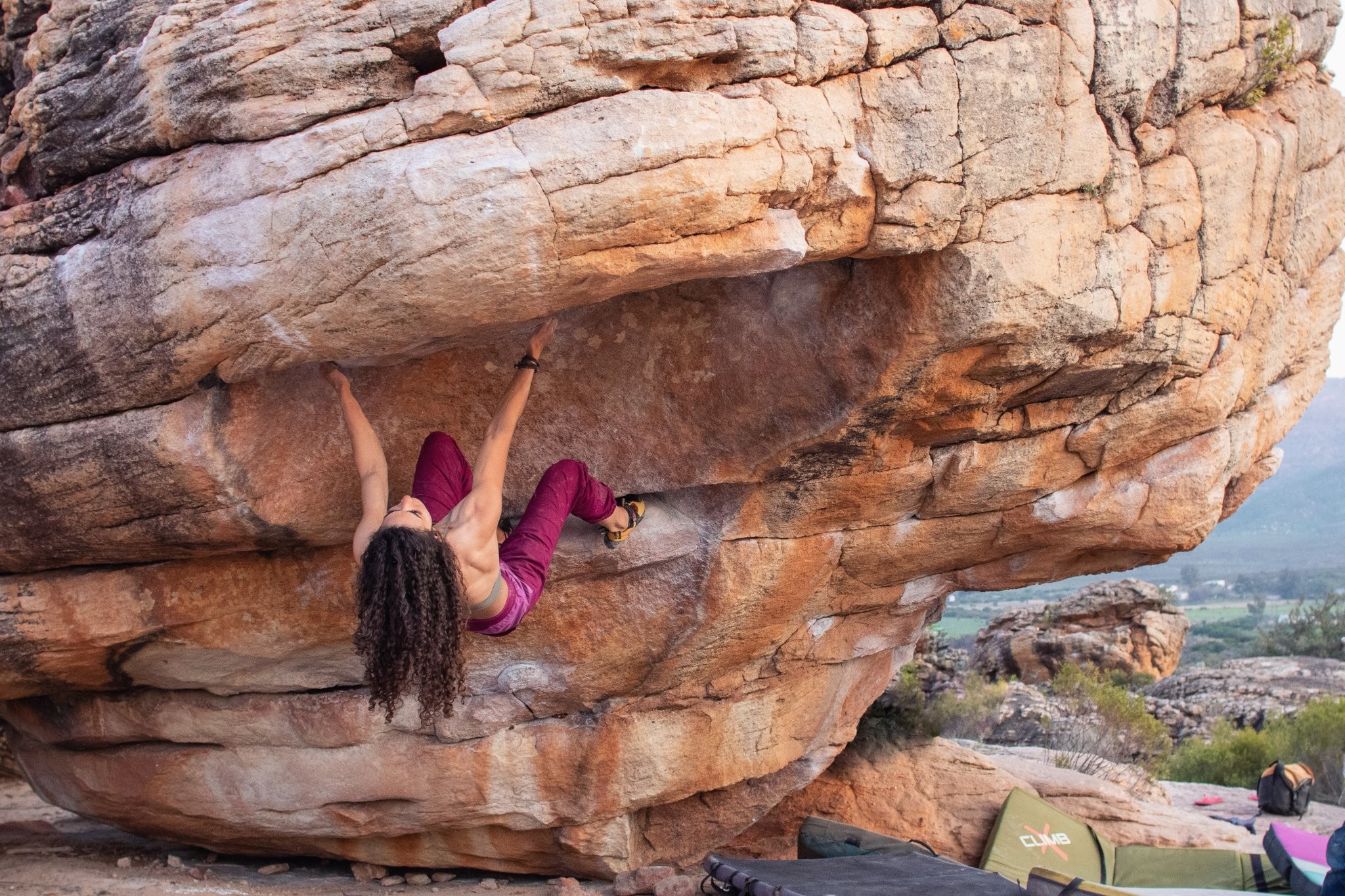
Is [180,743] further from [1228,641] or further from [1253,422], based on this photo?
[1228,641]

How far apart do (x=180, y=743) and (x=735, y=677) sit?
10.0 feet

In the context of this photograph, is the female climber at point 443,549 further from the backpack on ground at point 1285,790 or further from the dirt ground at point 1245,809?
the backpack on ground at point 1285,790

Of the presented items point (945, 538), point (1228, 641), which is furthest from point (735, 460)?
point (1228, 641)

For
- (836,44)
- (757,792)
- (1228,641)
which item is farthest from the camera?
(1228,641)

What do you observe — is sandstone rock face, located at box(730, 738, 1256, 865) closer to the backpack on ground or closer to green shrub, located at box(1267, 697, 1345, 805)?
the backpack on ground

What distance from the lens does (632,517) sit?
506cm

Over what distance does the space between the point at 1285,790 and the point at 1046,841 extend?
146 inches

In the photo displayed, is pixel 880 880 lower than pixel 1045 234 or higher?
lower

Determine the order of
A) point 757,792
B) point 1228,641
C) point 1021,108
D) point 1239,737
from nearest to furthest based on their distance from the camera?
point 1021,108 < point 757,792 < point 1239,737 < point 1228,641

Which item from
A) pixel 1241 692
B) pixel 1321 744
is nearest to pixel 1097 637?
pixel 1241 692

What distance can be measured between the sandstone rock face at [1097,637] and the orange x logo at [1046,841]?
983 centimetres

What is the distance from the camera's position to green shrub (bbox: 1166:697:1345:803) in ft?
37.3

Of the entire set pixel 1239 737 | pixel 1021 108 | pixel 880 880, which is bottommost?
pixel 1239 737

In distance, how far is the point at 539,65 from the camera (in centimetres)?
337
